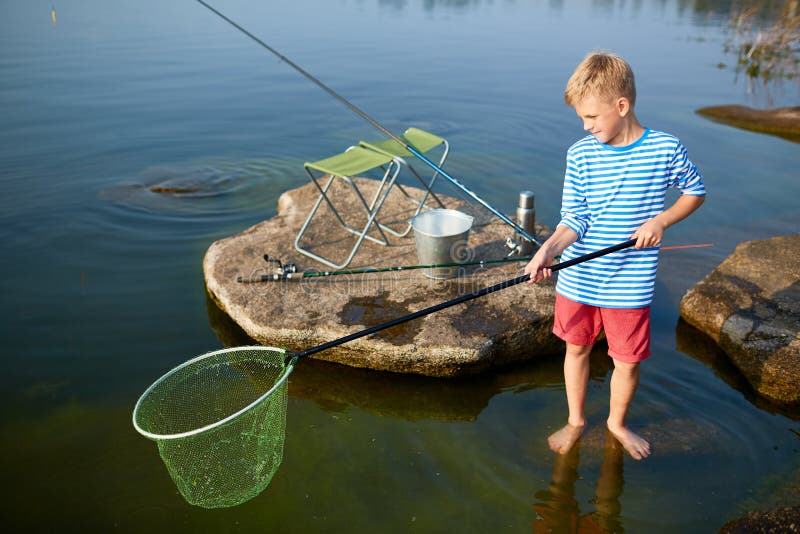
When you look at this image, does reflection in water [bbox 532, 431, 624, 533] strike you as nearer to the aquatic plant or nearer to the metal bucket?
the metal bucket

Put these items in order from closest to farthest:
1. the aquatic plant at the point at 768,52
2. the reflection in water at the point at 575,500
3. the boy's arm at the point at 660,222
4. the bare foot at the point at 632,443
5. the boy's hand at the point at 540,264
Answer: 1. the boy's arm at the point at 660,222
2. the boy's hand at the point at 540,264
3. the reflection in water at the point at 575,500
4. the bare foot at the point at 632,443
5. the aquatic plant at the point at 768,52

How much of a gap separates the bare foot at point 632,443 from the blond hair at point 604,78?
1.92 meters

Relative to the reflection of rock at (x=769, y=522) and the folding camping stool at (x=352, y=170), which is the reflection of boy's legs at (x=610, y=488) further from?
the folding camping stool at (x=352, y=170)

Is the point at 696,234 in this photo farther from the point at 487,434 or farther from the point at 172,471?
the point at 172,471

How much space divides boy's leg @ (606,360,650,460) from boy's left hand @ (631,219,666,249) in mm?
730

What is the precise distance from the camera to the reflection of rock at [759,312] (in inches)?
160

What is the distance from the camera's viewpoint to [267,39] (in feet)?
54.5

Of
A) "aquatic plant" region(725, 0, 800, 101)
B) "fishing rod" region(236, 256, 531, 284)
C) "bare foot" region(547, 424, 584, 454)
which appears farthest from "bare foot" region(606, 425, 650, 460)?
"aquatic plant" region(725, 0, 800, 101)

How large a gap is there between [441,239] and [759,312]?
2.34m

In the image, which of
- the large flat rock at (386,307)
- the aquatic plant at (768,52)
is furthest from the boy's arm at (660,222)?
the aquatic plant at (768,52)

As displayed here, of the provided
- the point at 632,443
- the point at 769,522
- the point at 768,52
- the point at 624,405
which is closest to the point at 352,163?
the point at 624,405

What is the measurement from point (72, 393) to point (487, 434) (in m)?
2.75

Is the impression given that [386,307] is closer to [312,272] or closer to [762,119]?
[312,272]

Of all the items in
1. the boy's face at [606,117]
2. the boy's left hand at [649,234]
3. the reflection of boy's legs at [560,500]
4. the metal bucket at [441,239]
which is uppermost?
the boy's face at [606,117]
